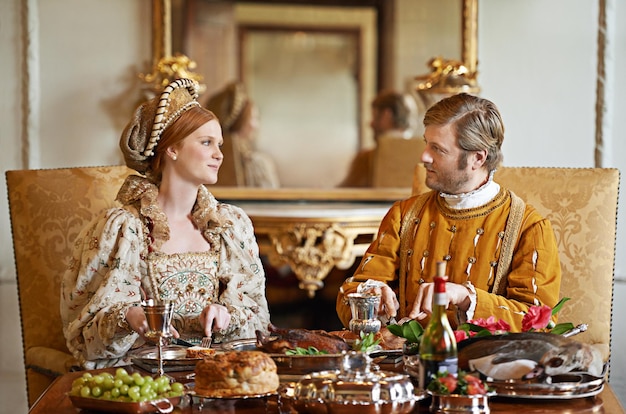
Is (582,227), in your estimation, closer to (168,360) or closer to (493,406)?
(493,406)

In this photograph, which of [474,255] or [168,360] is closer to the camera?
[168,360]

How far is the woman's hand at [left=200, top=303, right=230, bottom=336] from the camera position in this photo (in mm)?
2604

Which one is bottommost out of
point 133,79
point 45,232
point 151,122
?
point 45,232

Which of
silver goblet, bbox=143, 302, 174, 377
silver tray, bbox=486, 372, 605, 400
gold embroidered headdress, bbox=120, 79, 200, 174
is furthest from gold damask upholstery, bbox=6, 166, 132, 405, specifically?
silver tray, bbox=486, 372, 605, 400

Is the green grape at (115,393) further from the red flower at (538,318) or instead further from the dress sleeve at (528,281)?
the dress sleeve at (528,281)

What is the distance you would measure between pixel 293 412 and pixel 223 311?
0.83m

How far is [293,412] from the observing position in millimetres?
1859

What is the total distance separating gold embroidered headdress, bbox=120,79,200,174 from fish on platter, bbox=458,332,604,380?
4.41ft

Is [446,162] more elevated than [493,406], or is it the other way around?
[446,162]

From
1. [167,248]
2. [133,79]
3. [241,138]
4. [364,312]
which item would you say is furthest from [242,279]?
[241,138]

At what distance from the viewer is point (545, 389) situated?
1.96 meters

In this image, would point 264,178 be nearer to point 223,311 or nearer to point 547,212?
point 547,212

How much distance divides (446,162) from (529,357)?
105cm

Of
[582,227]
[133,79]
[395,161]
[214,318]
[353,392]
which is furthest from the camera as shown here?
[395,161]
